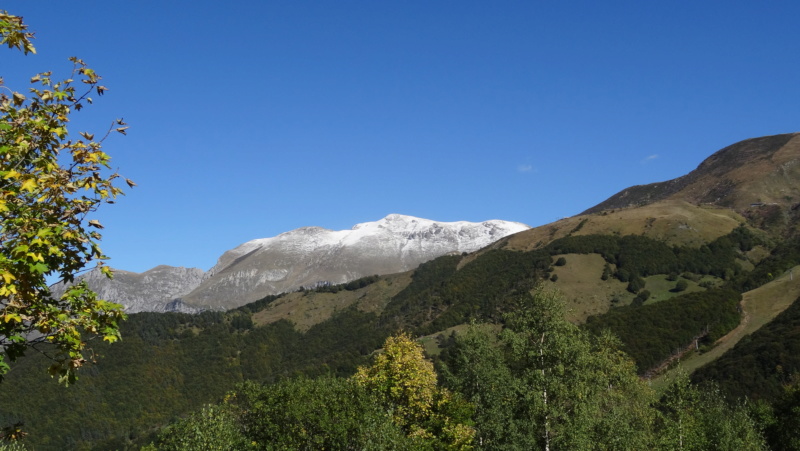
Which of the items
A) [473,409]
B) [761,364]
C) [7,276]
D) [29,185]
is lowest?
[761,364]

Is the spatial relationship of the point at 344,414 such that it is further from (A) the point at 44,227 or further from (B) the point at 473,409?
(A) the point at 44,227

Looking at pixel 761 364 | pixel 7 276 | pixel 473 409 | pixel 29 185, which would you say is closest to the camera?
pixel 7 276

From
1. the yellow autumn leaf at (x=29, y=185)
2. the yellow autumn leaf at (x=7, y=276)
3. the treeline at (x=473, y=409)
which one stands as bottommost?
the treeline at (x=473, y=409)

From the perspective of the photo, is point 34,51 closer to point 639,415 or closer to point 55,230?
point 55,230

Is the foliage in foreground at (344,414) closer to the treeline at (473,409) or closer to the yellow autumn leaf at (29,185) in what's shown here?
the treeline at (473,409)

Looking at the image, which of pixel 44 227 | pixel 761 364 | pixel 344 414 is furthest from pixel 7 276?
pixel 761 364

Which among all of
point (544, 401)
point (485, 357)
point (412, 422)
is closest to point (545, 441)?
point (544, 401)

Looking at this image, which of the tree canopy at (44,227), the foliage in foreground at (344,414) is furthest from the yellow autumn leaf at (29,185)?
the foliage in foreground at (344,414)

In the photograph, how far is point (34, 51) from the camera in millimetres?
12641

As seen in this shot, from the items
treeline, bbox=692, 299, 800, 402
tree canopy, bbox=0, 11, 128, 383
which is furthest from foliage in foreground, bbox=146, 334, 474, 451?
treeline, bbox=692, 299, 800, 402

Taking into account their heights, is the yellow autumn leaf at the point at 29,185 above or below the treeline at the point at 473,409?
above

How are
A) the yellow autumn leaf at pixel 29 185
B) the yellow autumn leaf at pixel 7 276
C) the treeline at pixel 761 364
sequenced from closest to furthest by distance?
the yellow autumn leaf at pixel 7 276 → the yellow autumn leaf at pixel 29 185 → the treeline at pixel 761 364

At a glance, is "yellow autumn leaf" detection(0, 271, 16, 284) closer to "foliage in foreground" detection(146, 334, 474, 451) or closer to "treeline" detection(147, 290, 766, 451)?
"treeline" detection(147, 290, 766, 451)

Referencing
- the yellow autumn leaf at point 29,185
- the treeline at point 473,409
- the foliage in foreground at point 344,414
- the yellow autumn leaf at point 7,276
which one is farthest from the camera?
the foliage in foreground at point 344,414
